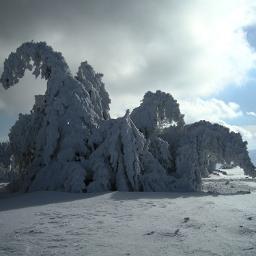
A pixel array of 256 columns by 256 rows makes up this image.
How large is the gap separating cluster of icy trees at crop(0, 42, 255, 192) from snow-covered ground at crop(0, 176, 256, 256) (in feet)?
16.5

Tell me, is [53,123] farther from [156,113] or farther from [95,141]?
[156,113]

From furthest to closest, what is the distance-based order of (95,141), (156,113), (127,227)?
(156,113) → (95,141) → (127,227)

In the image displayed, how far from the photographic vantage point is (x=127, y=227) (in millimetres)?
8477

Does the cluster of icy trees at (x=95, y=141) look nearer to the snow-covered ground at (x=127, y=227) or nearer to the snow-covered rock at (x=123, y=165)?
the snow-covered rock at (x=123, y=165)

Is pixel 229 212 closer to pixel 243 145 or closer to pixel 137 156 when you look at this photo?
pixel 137 156

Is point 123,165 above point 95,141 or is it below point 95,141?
below

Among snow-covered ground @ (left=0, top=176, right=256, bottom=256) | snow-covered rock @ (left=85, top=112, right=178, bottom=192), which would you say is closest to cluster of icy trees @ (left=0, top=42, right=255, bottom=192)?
snow-covered rock @ (left=85, top=112, right=178, bottom=192)

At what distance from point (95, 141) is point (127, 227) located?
10.7 m

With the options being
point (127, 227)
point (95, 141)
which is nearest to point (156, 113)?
point (95, 141)

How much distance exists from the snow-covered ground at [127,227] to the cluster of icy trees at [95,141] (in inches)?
198

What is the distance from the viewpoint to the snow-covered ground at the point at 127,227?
677 centimetres

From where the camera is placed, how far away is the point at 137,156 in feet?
58.1

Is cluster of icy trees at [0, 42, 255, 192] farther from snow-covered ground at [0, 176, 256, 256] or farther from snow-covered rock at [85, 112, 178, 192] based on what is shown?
snow-covered ground at [0, 176, 256, 256]

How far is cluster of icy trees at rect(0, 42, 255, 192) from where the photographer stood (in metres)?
17.6
